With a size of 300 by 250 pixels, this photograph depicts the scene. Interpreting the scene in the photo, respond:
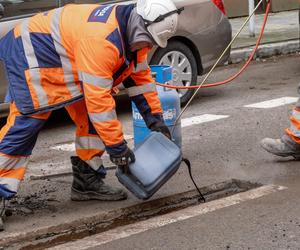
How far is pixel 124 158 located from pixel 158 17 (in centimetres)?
89

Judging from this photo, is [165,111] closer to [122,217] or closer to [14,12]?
[122,217]

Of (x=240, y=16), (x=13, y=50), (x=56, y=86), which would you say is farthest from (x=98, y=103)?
(x=240, y=16)

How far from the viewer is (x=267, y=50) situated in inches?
476

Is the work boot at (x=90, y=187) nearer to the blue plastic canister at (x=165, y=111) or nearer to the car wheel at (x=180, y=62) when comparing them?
the blue plastic canister at (x=165, y=111)

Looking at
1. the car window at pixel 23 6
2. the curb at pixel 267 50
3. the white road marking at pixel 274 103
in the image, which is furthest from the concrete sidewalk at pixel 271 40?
the car window at pixel 23 6

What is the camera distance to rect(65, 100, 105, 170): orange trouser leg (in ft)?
17.0

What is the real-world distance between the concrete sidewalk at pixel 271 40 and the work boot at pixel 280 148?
18.2 feet

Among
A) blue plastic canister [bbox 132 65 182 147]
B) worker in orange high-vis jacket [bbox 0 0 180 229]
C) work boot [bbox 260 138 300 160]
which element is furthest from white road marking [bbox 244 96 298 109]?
worker in orange high-vis jacket [bbox 0 0 180 229]

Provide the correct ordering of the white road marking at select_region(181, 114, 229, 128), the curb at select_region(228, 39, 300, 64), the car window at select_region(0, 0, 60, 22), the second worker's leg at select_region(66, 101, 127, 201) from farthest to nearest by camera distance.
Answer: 1. the curb at select_region(228, 39, 300, 64)
2. the white road marking at select_region(181, 114, 229, 128)
3. the car window at select_region(0, 0, 60, 22)
4. the second worker's leg at select_region(66, 101, 127, 201)

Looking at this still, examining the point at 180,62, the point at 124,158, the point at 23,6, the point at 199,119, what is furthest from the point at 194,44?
the point at 124,158

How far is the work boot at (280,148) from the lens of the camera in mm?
6078

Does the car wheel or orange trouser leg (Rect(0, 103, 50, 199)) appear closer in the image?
orange trouser leg (Rect(0, 103, 50, 199))

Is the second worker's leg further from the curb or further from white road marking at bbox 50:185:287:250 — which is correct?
the curb

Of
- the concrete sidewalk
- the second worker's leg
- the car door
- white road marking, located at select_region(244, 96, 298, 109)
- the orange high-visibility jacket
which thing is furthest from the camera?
the concrete sidewalk
